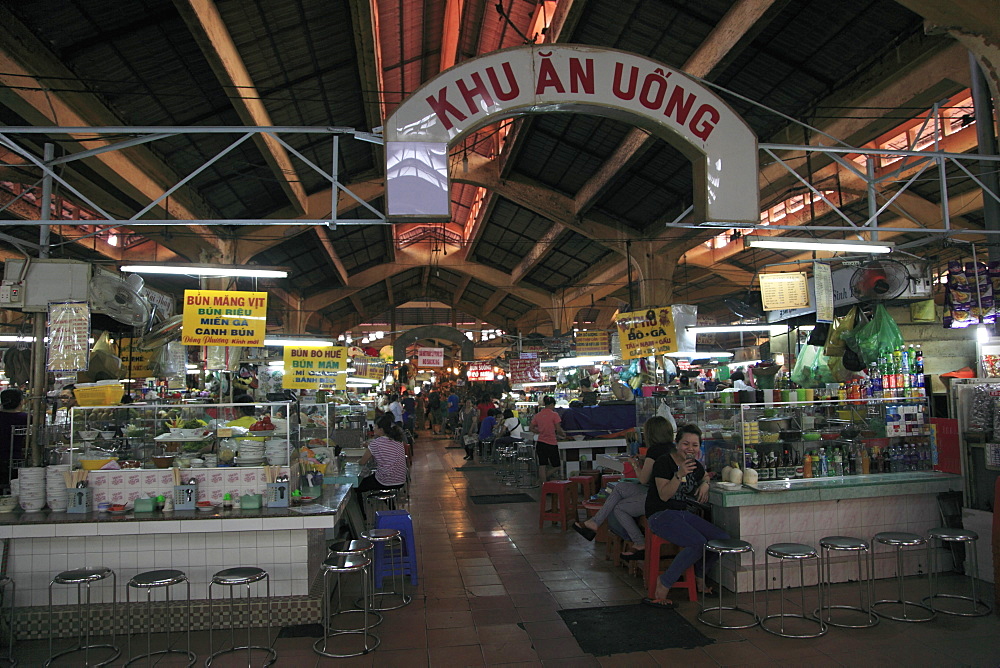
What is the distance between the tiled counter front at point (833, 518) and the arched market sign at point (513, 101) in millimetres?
3024

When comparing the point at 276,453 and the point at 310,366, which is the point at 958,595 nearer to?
the point at 276,453

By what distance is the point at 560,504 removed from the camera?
834cm

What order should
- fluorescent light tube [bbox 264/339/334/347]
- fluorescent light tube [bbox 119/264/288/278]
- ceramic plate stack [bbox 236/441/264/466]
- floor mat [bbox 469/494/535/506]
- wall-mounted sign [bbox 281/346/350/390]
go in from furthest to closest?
fluorescent light tube [bbox 264/339/334/347]
wall-mounted sign [bbox 281/346/350/390]
floor mat [bbox 469/494/535/506]
fluorescent light tube [bbox 119/264/288/278]
ceramic plate stack [bbox 236/441/264/466]

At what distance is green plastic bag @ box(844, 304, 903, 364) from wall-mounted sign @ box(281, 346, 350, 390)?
25.3 feet

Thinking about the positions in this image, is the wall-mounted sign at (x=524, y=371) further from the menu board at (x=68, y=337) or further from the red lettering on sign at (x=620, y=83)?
the red lettering on sign at (x=620, y=83)

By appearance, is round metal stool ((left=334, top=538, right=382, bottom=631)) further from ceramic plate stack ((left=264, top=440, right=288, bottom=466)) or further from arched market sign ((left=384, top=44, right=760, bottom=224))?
arched market sign ((left=384, top=44, right=760, bottom=224))

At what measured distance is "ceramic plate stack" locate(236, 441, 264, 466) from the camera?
18.0 ft

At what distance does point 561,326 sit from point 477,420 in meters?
5.49

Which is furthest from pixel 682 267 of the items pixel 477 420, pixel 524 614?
pixel 524 614

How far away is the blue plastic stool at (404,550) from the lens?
597 cm

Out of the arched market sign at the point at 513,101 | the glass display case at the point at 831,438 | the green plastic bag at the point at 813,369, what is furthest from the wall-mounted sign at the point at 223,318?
the green plastic bag at the point at 813,369

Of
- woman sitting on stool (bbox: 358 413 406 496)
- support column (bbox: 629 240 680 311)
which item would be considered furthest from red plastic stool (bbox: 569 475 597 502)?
support column (bbox: 629 240 680 311)

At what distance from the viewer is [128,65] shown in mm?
6957

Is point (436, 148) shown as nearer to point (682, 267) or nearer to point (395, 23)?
point (395, 23)
